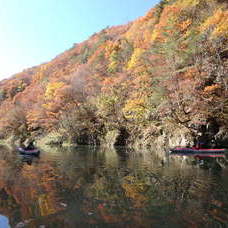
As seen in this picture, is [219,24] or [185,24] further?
[185,24]

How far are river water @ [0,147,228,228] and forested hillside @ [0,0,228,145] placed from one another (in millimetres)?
13532

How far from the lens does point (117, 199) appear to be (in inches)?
387

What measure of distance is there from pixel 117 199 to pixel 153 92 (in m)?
24.3

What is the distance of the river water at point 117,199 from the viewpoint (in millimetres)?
7641

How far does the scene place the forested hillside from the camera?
2764 cm

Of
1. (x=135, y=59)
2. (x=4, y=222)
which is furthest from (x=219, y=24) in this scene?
(x=4, y=222)

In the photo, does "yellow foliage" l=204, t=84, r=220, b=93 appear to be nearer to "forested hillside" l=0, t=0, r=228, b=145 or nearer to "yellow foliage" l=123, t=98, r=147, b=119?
"forested hillside" l=0, t=0, r=228, b=145

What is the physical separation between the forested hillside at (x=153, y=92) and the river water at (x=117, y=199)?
13.5m

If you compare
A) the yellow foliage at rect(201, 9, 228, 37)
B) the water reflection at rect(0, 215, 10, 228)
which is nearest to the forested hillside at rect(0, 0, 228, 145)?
the yellow foliage at rect(201, 9, 228, 37)

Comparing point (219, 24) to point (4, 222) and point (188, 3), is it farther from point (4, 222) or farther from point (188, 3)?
point (4, 222)

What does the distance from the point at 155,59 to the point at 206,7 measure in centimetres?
1765

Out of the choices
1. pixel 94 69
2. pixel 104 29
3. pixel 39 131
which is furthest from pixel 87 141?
pixel 104 29

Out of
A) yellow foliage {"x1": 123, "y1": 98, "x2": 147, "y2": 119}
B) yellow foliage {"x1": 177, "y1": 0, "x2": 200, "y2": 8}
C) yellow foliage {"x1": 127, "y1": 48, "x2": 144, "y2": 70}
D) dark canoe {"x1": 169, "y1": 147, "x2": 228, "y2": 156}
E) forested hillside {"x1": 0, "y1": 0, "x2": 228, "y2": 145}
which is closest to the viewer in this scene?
dark canoe {"x1": 169, "y1": 147, "x2": 228, "y2": 156}

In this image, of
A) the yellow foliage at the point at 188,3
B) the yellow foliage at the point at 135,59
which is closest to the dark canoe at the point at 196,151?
the yellow foliage at the point at 135,59
